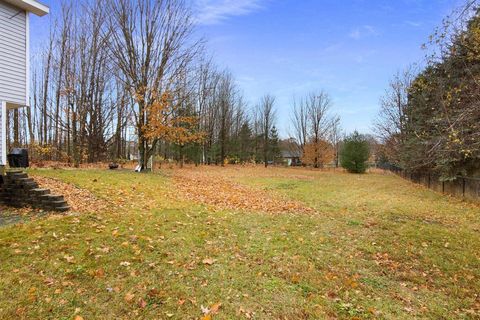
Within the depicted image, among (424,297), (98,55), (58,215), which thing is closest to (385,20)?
(424,297)

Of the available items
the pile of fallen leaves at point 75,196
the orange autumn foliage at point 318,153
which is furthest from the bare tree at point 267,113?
the pile of fallen leaves at point 75,196

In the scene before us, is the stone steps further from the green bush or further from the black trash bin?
the green bush

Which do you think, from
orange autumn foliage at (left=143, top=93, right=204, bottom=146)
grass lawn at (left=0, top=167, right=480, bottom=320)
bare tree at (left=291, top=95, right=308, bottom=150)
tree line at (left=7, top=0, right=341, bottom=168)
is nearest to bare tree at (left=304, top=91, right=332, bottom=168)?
bare tree at (left=291, top=95, right=308, bottom=150)

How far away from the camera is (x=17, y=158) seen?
29.1ft

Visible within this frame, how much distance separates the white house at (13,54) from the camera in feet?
26.6

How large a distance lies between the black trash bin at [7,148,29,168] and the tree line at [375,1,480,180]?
11.3 m

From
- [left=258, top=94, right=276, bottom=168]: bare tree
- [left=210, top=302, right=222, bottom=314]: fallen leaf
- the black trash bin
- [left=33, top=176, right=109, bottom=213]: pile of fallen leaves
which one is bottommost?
[left=210, top=302, right=222, bottom=314]: fallen leaf

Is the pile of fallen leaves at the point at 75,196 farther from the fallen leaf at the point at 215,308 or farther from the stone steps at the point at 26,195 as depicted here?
the fallen leaf at the point at 215,308

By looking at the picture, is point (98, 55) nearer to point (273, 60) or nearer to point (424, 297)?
point (273, 60)

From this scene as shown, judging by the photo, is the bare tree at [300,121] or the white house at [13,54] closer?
the white house at [13,54]

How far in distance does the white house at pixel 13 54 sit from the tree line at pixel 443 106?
10766 millimetres

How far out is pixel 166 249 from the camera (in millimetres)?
4566

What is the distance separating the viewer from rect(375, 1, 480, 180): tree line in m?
4.95

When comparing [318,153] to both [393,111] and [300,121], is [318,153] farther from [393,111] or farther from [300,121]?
[393,111]
